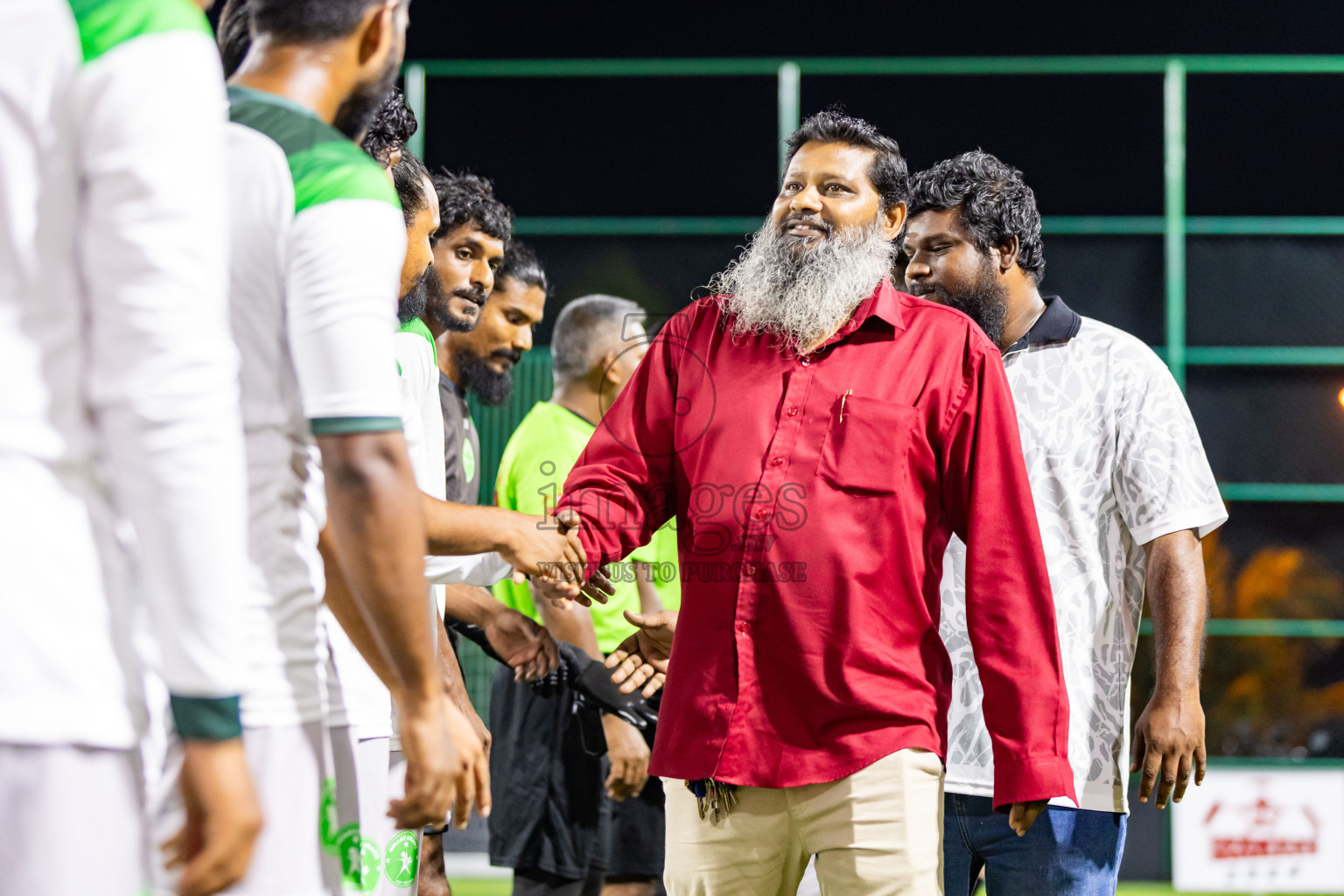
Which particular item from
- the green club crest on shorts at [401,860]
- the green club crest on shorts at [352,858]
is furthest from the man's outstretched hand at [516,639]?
the green club crest on shorts at [352,858]

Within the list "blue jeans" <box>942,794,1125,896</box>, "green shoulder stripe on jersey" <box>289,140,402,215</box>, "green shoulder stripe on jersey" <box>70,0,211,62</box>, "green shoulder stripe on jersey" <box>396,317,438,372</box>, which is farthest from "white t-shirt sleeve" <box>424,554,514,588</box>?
"green shoulder stripe on jersey" <box>70,0,211,62</box>

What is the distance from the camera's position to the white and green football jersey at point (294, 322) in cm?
129

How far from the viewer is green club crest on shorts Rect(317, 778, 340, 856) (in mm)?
1383

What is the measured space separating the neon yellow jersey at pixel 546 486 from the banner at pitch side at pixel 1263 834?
138 inches

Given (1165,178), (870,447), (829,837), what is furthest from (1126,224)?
(829,837)

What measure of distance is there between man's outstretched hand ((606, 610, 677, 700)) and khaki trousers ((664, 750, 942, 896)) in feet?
2.16

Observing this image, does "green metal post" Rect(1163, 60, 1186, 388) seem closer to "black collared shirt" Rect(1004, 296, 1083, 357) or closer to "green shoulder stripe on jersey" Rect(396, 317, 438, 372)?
"black collared shirt" Rect(1004, 296, 1083, 357)

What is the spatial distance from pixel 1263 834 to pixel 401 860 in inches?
205

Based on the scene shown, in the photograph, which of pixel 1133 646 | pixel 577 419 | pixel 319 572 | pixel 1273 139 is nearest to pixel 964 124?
pixel 1273 139

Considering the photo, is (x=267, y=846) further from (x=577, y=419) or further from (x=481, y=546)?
(x=577, y=419)

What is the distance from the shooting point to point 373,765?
1840mm

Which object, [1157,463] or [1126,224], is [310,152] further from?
[1126,224]

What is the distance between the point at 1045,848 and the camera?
8.36 feet

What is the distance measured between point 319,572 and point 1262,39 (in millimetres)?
10114
